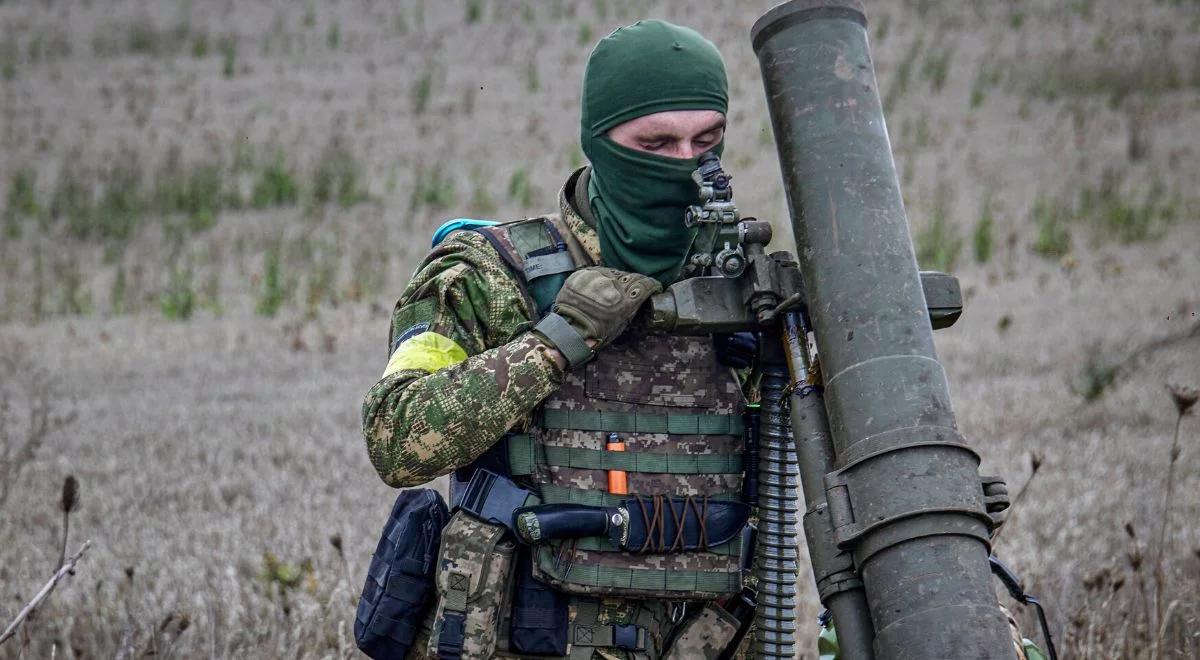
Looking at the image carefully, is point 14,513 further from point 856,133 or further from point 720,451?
point 856,133

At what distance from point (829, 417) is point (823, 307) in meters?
0.19

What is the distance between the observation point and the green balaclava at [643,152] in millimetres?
2486

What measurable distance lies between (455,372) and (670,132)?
65 cm

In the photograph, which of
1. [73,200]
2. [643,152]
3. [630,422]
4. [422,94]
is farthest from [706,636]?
[422,94]

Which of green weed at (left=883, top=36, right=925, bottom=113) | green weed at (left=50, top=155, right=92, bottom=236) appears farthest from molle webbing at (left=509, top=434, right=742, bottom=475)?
green weed at (left=883, top=36, right=925, bottom=113)

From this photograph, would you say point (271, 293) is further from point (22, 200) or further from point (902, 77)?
point (902, 77)

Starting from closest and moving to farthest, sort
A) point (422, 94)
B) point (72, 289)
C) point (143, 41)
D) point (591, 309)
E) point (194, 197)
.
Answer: point (591, 309), point (72, 289), point (194, 197), point (422, 94), point (143, 41)

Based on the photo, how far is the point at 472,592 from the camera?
2.38 meters

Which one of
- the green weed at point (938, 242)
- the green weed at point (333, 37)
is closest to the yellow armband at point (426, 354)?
the green weed at point (938, 242)

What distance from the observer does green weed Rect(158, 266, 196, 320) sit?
1073cm

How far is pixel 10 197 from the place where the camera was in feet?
48.6

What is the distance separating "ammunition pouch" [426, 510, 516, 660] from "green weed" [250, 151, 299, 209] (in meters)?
13.2

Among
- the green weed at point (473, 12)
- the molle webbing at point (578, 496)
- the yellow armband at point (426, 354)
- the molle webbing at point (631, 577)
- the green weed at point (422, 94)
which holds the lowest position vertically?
the molle webbing at point (631, 577)

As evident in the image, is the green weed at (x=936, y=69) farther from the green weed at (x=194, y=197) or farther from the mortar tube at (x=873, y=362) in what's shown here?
the mortar tube at (x=873, y=362)
